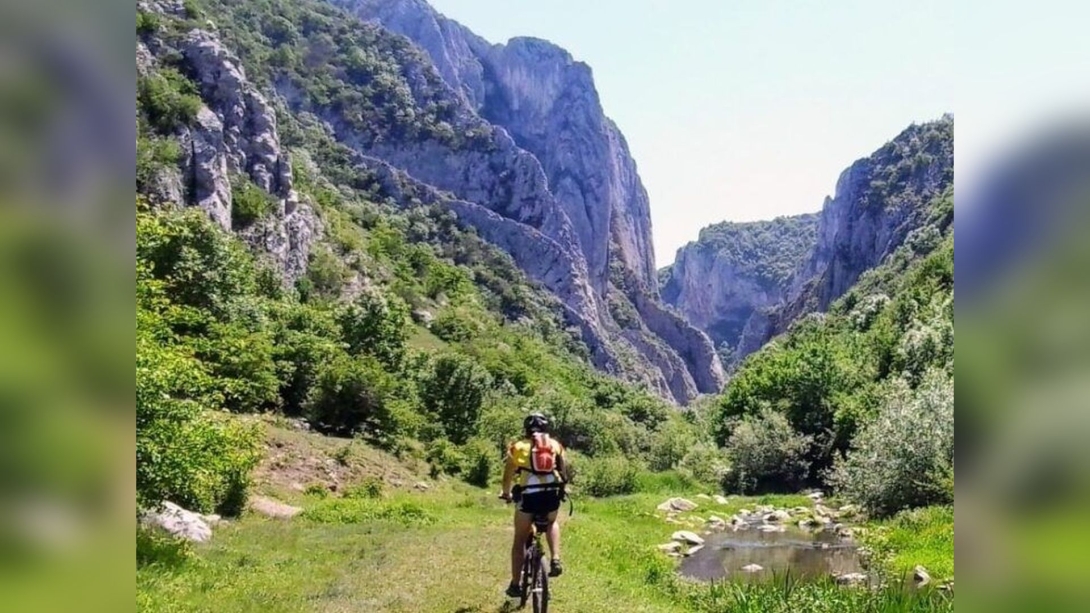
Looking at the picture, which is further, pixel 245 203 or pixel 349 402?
pixel 245 203

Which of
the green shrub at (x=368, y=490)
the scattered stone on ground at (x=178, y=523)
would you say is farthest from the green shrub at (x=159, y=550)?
the green shrub at (x=368, y=490)

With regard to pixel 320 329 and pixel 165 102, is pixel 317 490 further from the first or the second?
pixel 165 102

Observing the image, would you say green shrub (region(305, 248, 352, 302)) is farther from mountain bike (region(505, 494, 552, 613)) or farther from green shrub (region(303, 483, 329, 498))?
mountain bike (region(505, 494, 552, 613))

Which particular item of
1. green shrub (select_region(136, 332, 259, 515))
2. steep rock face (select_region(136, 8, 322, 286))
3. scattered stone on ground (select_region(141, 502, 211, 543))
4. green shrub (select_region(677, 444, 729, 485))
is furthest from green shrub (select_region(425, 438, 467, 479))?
steep rock face (select_region(136, 8, 322, 286))

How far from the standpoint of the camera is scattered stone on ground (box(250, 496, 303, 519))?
22.1 m

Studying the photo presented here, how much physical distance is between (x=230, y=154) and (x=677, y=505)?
45.7 metres

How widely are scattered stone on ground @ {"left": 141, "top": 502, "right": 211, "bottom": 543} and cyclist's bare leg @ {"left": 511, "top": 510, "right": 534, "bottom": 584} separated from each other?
638cm

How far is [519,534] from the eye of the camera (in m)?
10.1

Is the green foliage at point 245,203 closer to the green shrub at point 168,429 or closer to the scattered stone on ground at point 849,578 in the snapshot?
the green shrub at point 168,429

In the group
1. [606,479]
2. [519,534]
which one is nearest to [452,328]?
[606,479]
